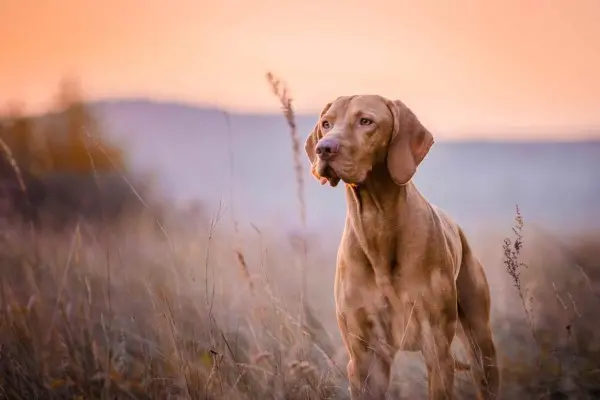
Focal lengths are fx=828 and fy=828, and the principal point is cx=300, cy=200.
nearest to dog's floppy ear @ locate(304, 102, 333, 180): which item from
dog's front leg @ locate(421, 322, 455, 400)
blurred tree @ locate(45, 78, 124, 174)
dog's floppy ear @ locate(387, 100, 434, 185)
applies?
dog's floppy ear @ locate(387, 100, 434, 185)

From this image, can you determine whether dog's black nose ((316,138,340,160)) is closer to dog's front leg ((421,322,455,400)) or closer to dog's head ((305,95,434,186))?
dog's head ((305,95,434,186))

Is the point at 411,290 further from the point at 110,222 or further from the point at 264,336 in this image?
the point at 110,222

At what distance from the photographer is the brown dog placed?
12.0ft

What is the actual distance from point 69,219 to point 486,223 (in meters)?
2.50

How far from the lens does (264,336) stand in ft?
13.7

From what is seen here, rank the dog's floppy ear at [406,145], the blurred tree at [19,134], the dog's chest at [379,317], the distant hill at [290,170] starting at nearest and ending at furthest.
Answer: the dog's floppy ear at [406,145], the dog's chest at [379,317], the distant hill at [290,170], the blurred tree at [19,134]

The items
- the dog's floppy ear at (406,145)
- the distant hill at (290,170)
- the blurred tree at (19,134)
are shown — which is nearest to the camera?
the dog's floppy ear at (406,145)

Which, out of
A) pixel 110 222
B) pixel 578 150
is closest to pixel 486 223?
pixel 578 150

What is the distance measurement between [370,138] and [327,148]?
0.89ft

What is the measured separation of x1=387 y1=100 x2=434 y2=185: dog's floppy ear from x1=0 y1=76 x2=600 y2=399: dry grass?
497mm

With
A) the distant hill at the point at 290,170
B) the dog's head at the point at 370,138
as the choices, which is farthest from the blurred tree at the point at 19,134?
the dog's head at the point at 370,138

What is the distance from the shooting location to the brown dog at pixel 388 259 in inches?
144

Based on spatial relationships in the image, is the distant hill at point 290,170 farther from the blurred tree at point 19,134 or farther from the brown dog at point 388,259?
the brown dog at point 388,259

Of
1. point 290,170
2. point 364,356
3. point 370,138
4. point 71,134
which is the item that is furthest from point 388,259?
point 71,134
